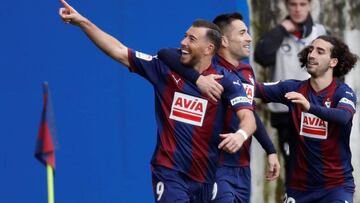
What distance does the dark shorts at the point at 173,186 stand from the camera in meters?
8.86

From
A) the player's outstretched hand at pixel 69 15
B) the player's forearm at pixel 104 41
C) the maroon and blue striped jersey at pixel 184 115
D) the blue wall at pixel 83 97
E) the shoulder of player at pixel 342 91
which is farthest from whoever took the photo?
the blue wall at pixel 83 97

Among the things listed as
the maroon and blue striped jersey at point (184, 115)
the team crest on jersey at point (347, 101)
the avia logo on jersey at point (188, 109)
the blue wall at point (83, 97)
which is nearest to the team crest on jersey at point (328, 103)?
the team crest on jersey at point (347, 101)

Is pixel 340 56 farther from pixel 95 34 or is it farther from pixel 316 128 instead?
pixel 95 34

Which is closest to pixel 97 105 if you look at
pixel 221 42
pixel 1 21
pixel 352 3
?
pixel 1 21

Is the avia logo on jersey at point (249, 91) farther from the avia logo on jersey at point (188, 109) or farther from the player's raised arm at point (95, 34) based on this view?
the player's raised arm at point (95, 34)

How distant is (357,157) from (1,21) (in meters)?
4.37

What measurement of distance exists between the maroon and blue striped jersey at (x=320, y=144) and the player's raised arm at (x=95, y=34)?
5.53ft

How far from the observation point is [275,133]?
1239 cm

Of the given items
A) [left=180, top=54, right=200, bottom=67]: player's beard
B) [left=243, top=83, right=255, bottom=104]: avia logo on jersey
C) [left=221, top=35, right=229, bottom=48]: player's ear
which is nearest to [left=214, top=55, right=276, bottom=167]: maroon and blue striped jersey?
[left=243, top=83, right=255, bottom=104]: avia logo on jersey

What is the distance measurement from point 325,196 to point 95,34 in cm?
243

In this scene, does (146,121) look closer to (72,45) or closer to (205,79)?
(72,45)

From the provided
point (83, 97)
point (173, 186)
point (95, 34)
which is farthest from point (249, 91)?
point (83, 97)

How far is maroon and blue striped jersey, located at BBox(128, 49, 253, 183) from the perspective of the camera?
897 cm

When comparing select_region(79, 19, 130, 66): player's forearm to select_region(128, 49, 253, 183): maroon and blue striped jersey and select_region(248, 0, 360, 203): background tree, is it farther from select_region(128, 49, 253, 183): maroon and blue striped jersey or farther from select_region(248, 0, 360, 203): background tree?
select_region(248, 0, 360, 203): background tree
